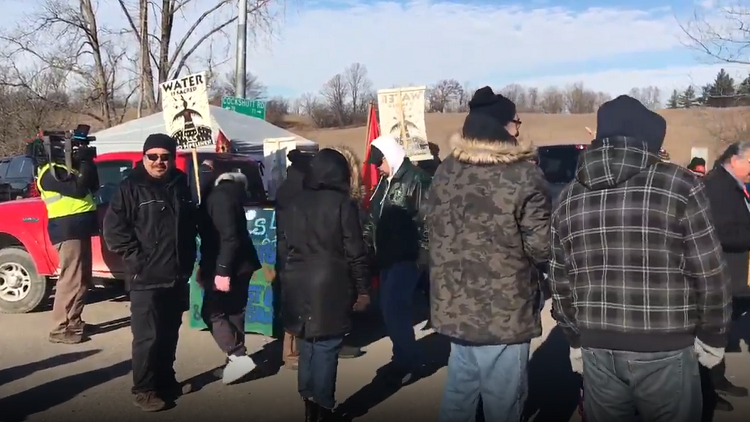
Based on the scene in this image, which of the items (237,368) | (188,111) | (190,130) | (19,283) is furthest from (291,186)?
(19,283)

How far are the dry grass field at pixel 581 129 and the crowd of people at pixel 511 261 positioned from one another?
21647mm

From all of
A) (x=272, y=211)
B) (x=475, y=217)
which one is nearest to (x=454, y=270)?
(x=475, y=217)

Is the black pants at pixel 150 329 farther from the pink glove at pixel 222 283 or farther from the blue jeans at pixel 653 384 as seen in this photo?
the blue jeans at pixel 653 384

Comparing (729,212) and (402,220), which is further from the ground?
(729,212)

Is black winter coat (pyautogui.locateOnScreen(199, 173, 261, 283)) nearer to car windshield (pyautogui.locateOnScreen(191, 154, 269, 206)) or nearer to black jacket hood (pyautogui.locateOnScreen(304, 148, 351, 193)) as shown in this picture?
black jacket hood (pyautogui.locateOnScreen(304, 148, 351, 193))

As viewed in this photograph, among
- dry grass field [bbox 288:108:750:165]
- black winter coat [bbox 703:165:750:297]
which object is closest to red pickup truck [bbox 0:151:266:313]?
black winter coat [bbox 703:165:750:297]

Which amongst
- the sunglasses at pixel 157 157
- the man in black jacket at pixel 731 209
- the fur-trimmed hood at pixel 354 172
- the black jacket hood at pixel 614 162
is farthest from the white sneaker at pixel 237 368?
the black jacket hood at pixel 614 162

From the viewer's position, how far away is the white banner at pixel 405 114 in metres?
7.91

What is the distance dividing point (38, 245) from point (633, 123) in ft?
23.6

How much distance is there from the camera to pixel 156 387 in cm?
553

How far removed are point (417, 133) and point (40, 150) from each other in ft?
12.1

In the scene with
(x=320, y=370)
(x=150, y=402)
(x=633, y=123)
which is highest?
(x=633, y=123)

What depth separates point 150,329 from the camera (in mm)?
5379

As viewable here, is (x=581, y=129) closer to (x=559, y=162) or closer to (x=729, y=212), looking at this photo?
(x=559, y=162)
